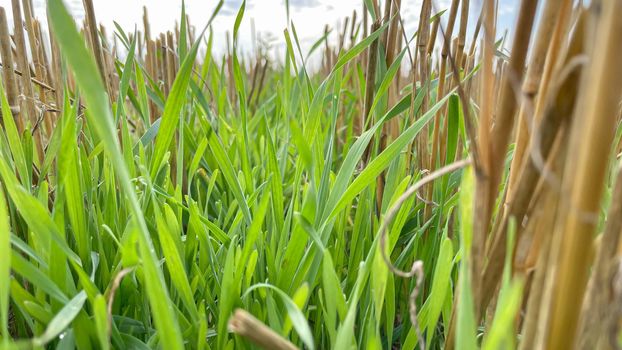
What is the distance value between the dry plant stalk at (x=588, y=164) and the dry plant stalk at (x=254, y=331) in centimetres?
11

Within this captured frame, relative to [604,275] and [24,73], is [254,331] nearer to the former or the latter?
[604,275]

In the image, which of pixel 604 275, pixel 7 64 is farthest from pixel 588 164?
pixel 7 64

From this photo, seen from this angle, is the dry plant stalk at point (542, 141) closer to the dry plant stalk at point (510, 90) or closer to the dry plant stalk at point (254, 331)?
the dry plant stalk at point (510, 90)

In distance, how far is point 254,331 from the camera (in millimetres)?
194

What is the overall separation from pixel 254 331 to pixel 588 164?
0.46 feet

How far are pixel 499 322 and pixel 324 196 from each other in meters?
0.27

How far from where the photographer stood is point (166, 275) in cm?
46

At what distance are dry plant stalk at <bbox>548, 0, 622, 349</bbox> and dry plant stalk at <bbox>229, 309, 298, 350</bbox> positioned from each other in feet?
0.37

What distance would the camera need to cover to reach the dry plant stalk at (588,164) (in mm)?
142

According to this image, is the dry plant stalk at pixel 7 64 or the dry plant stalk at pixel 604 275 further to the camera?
the dry plant stalk at pixel 7 64

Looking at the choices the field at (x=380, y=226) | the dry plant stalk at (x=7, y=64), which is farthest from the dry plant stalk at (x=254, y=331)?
the dry plant stalk at (x=7, y=64)

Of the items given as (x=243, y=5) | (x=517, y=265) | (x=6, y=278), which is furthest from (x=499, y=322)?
(x=243, y=5)

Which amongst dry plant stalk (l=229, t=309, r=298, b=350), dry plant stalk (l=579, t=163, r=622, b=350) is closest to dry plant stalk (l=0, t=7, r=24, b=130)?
dry plant stalk (l=229, t=309, r=298, b=350)

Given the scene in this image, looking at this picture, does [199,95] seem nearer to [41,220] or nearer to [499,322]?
[41,220]
